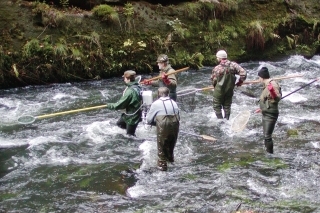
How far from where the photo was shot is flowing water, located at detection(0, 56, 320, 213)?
7.94 m

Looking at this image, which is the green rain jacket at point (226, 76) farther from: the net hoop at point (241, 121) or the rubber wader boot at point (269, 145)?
the rubber wader boot at point (269, 145)

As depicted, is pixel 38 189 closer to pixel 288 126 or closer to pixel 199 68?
pixel 288 126

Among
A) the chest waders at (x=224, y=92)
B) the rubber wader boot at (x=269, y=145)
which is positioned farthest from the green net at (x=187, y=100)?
the rubber wader boot at (x=269, y=145)

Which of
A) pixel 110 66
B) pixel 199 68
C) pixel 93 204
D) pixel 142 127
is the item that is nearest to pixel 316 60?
pixel 199 68

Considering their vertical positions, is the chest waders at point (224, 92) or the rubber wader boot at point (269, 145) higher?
the chest waders at point (224, 92)

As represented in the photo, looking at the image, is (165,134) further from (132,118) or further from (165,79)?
(165,79)

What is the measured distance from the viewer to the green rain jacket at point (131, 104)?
390 inches

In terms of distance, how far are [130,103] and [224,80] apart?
277 cm

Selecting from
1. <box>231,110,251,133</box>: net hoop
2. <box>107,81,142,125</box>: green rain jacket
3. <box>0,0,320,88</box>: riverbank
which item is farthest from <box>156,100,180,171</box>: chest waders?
<box>0,0,320,88</box>: riverbank

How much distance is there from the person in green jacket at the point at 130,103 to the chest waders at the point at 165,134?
4.55 feet

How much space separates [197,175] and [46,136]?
13.1 feet

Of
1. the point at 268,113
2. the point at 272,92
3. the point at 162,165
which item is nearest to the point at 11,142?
the point at 162,165

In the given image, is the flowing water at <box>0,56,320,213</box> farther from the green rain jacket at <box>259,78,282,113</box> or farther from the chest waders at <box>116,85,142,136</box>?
the green rain jacket at <box>259,78,282,113</box>

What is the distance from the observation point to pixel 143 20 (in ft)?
54.9
